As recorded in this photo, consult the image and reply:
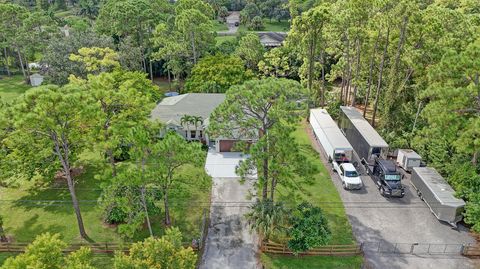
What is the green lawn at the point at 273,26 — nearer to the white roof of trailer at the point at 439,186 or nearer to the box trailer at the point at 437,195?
the white roof of trailer at the point at 439,186

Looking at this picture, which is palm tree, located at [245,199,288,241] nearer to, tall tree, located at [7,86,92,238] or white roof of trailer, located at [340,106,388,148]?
tall tree, located at [7,86,92,238]

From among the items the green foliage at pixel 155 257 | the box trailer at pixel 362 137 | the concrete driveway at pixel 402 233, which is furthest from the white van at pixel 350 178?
the green foliage at pixel 155 257

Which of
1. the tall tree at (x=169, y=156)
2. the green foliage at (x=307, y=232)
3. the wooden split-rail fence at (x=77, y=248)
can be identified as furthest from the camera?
the wooden split-rail fence at (x=77, y=248)

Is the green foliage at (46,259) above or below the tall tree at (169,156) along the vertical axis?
below

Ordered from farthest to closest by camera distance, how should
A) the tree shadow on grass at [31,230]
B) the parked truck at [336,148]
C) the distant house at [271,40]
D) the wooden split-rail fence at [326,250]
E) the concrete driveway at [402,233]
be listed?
the distant house at [271,40]
the parked truck at [336,148]
the tree shadow on grass at [31,230]
the wooden split-rail fence at [326,250]
the concrete driveway at [402,233]

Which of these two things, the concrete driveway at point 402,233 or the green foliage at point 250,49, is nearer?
the concrete driveway at point 402,233

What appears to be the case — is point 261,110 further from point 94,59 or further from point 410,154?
point 94,59
